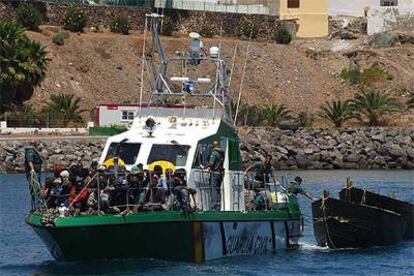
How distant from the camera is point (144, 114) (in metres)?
42.8

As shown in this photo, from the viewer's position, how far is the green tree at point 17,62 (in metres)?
97.9

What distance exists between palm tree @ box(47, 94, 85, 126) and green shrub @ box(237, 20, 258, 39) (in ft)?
76.8

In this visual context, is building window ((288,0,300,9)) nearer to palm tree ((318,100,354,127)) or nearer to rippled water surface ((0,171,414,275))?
palm tree ((318,100,354,127))

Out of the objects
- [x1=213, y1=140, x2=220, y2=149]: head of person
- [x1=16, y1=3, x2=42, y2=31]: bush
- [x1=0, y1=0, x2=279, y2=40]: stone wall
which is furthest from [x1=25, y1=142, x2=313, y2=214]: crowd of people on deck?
[x1=0, y1=0, x2=279, y2=40]: stone wall

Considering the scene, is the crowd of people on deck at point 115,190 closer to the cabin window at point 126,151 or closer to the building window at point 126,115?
the cabin window at point 126,151

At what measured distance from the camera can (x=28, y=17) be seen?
108 m

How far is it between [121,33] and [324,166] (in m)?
24.7

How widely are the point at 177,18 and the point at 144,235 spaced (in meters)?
80.5

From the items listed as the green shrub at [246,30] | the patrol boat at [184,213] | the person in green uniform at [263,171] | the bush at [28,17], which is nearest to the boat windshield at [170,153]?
the patrol boat at [184,213]

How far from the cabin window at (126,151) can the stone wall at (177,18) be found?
68043 millimetres

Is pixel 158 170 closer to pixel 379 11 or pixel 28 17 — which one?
pixel 28 17

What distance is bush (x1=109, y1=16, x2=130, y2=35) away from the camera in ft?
373

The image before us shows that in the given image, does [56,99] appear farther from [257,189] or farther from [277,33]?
[257,189]

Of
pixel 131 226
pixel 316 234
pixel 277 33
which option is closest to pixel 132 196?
pixel 131 226
